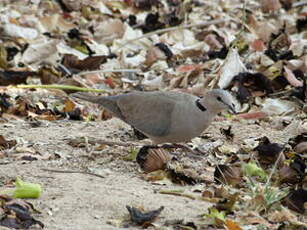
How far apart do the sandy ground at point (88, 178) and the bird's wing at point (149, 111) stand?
6.8 inches

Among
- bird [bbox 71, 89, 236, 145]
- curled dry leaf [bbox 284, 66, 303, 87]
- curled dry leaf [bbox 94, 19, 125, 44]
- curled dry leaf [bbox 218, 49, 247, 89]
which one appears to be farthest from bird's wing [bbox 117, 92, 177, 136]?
curled dry leaf [bbox 94, 19, 125, 44]

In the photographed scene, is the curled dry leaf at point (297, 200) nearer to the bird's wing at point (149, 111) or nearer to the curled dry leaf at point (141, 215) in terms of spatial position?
the curled dry leaf at point (141, 215)

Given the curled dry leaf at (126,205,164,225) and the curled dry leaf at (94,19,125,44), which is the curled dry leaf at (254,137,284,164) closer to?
the curled dry leaf at (126,205,164,225)

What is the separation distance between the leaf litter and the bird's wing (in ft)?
0.51

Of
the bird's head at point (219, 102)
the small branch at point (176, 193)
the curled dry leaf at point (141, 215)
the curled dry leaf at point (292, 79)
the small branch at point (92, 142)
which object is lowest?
the small branch at point (92, 142)

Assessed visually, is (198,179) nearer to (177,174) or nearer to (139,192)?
(177,174)

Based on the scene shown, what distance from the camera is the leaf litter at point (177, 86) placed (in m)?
3.94

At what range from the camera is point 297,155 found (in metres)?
4.47

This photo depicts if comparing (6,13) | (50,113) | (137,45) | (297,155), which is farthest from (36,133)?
(6,13)

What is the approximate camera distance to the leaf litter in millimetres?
3936

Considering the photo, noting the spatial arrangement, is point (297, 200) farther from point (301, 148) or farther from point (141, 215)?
point (301, 148)

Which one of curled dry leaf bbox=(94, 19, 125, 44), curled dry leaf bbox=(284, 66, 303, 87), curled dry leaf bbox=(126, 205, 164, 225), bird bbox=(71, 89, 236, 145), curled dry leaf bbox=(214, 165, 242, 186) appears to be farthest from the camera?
curled dry leaf bbox=(94, 19, 125, 44)

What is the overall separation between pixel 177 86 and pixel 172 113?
1569 mm

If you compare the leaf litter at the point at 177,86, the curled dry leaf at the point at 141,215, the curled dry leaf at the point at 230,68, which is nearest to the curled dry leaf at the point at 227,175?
the leaf litter at the point at 177,86
